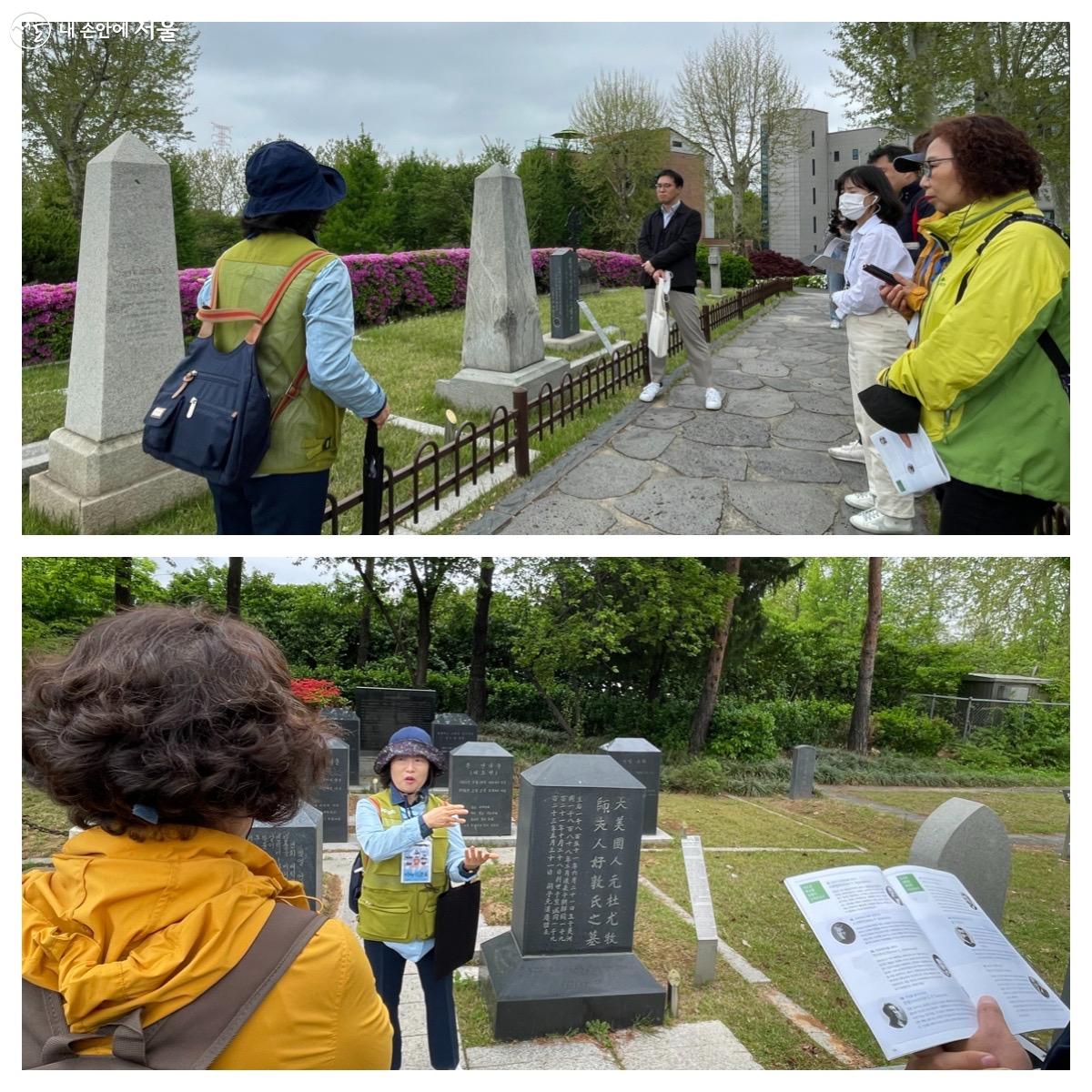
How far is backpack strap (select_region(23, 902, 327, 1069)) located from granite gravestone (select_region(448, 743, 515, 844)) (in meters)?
6.29

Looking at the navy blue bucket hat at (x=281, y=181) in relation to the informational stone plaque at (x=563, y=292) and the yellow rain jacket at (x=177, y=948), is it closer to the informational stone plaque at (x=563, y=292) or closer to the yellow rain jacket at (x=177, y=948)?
the yellow rain jacket at (x=177, y=948)

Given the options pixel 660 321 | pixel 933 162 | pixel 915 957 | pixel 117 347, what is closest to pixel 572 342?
pixel 660 321

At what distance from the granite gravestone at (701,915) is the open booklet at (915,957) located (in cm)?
245

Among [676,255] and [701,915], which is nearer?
[701,915]

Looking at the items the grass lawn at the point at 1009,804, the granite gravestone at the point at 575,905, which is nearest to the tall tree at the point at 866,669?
the grass lawn at the point at 1009,804

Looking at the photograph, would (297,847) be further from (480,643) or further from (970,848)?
(480,643)

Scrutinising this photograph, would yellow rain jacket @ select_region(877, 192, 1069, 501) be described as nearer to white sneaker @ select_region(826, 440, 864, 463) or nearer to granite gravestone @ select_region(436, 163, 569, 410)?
white sneaker @ select_region(826, 440, 864, 463)

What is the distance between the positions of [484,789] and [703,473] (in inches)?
143

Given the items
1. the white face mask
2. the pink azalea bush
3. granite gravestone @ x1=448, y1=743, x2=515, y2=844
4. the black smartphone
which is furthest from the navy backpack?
the pink azalea bush

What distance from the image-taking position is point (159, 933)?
3.87 feet

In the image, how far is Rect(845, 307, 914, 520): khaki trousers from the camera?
4551 millimetres

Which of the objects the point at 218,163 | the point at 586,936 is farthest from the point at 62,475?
the point at 218,163

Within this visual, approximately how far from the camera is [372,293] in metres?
12.7

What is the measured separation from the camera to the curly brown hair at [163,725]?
4.08 ft
